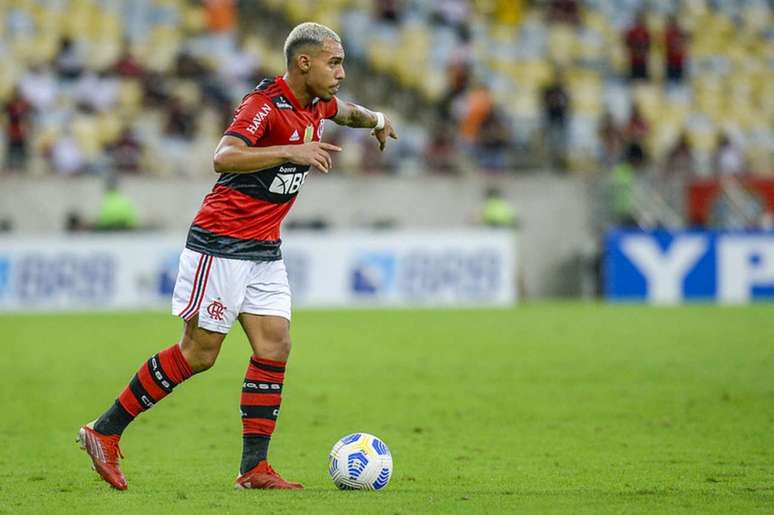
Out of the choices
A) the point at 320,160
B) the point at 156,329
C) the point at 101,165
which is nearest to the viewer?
the point at 320,160

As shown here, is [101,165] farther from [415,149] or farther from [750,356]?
[750,356]

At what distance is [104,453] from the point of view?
21.9ft

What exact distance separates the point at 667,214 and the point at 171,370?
20.0 m

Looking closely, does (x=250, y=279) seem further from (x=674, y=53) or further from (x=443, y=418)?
(x=674, y=53)

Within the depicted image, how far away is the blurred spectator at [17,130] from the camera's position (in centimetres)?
2278

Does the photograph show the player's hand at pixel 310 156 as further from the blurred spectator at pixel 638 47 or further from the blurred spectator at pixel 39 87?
the blurred spectator at pixel 638 47

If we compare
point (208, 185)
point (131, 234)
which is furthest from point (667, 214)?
point (131, 234)

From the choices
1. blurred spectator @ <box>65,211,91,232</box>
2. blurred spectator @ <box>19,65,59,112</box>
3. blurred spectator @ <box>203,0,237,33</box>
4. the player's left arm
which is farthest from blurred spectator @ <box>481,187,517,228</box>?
the player's left arm

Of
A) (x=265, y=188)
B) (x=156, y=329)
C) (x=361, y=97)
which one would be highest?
(x=361, y=97)

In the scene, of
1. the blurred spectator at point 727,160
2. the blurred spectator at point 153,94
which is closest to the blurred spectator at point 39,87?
the blurred spectator at point 153,94

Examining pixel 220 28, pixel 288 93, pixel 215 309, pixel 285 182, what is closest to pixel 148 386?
pixel 215 309

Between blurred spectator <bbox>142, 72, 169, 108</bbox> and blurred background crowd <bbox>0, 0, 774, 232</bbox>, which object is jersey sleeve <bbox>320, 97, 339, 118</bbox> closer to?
blurred background crowd <bbox>0, 0, 774, 232</bbox>

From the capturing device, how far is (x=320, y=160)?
6.41 metres

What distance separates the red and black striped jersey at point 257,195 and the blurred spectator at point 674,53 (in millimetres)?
21708
